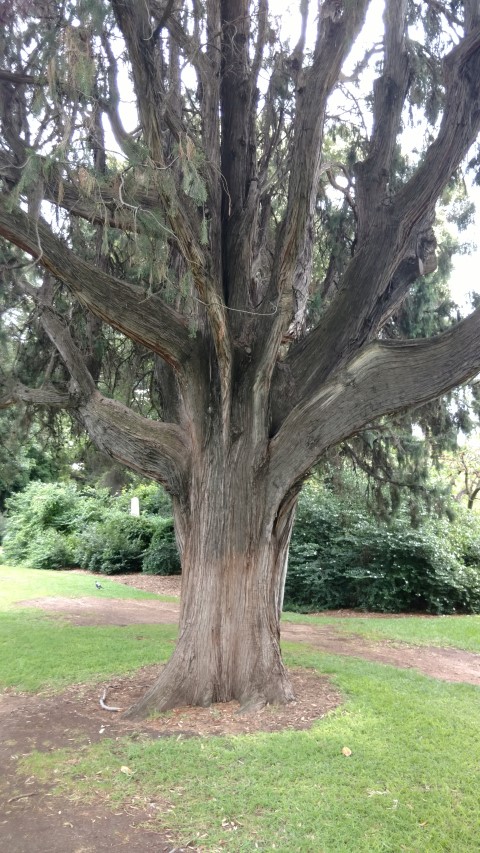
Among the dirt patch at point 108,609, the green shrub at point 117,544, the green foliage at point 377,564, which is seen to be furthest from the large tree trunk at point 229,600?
the green shrub at point 117,544

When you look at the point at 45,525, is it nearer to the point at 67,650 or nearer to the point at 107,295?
the point at 67,650

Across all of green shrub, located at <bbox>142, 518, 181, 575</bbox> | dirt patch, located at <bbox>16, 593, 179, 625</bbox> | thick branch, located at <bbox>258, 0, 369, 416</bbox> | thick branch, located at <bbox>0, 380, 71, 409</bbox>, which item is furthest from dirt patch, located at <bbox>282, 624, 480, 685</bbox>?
green shrub, located at <bbox>142, 518, 181, 575</bbox>

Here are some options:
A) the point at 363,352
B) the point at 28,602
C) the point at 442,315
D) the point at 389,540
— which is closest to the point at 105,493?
the point at 28,602

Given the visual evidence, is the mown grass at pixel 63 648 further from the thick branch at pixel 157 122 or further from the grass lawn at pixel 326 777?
the thick branch at pixel 157 122

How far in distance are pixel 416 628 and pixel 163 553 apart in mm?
9023

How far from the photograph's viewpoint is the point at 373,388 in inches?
228

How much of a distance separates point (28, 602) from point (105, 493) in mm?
9829

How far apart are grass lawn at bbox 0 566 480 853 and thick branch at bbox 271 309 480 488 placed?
234 cm

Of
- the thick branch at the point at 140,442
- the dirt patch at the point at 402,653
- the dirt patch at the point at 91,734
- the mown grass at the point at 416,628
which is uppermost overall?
the thick branch at the point at 140,442

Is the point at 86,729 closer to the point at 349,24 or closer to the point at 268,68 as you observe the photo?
the point at 349,24

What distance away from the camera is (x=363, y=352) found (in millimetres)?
5930

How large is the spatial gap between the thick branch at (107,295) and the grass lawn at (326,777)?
11.7ft

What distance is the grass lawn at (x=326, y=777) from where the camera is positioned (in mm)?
3838

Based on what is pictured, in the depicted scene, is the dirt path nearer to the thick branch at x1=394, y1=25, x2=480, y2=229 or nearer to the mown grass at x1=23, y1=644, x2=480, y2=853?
the mown grass at x1=23, y1=644, x2=480, y2=853
